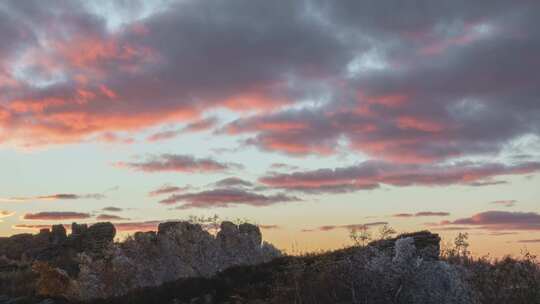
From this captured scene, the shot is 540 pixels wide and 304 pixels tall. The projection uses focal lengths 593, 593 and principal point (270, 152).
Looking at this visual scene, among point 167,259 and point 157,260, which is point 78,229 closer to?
point 157,260

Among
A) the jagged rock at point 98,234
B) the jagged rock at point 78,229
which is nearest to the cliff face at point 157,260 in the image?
the jagged rock at point 98,234

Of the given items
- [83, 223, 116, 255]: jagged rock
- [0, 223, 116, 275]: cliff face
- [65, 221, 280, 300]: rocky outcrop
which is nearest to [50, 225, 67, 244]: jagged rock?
[0, 223, 116, 275]: cliff face

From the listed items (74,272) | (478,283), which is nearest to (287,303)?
(478,283)

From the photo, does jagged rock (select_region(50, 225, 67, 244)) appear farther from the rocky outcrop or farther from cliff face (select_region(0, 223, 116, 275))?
the rocky outcrop

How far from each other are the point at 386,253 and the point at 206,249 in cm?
Answer: 3929

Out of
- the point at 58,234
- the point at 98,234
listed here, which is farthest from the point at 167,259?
the point at 58,234

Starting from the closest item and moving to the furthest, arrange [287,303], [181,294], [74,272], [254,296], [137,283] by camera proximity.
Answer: [287,303]
[254,296]
[181,294]
[137,283]
[74,272]

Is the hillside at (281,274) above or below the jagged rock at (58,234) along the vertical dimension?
below

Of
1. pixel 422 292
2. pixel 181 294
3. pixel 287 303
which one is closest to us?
pixel 422 292

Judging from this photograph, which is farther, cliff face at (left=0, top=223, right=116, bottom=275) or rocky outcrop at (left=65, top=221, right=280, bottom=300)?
cliff face at (left=0, top=223, right=116, bottom=275)

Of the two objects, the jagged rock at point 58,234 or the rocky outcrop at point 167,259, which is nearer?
the rocky outcrop at point 167,259

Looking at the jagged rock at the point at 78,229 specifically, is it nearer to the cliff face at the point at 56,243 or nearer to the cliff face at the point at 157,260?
the cliff face at the point at 56,243

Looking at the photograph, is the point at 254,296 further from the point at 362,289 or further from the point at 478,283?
the point at 478,283

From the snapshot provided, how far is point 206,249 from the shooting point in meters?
58.2
